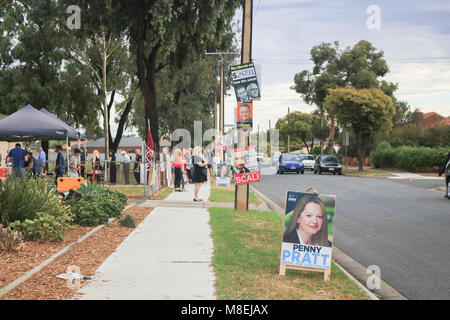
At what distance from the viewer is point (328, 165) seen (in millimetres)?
38000

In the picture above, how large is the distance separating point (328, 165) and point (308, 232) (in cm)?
3204

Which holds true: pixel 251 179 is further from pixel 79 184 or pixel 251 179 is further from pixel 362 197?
pixel 362 197

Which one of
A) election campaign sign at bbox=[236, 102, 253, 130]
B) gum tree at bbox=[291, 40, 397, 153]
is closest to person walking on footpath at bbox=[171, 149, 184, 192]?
election campaign sign at bbox=[236, 102, 253, 130]

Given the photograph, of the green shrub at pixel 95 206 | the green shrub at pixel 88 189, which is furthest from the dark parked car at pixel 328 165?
the green shrub at pixel 88 189

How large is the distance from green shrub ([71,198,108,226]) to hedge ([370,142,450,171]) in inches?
1074

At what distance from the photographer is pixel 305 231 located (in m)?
6.67

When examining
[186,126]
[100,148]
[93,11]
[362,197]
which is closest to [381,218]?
[362,197]

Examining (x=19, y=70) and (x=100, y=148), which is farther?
(x=100, y=148)

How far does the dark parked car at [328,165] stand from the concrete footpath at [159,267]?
27.9 metres

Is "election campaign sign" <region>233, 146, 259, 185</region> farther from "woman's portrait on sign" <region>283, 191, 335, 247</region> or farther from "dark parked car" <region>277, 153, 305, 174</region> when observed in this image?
"dark parked car" <region>277, 153, 305, 174</region>

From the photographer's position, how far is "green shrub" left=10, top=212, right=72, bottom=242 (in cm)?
826

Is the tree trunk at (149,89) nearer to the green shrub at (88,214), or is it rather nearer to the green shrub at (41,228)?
the green shrub at (88,214)

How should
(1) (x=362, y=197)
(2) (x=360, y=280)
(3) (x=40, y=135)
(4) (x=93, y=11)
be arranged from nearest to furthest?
(2) (x=360, y=280), (3) (x=40, y=135), (1) (x=362, y=197), (4) (x=93, y=11)
